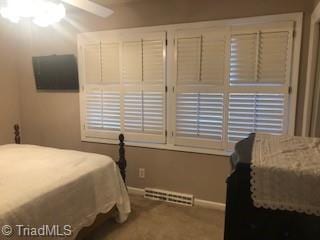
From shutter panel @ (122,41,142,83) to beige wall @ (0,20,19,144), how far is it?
191 centimetres

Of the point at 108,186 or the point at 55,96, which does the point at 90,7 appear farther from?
the point at 55,96

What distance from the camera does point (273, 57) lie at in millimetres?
2682

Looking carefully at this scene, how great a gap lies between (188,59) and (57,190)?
1940 millimetres

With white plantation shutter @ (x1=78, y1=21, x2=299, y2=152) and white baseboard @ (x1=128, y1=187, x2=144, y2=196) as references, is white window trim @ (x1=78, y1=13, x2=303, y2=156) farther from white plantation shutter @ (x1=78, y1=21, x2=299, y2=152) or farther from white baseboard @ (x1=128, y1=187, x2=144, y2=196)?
white baseboard @ (x1=128, y1=187, x2=144, y2=196)

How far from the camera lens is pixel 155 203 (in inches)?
129

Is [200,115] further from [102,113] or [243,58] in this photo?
[102,113]

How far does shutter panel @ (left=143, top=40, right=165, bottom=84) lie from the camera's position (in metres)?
3.19

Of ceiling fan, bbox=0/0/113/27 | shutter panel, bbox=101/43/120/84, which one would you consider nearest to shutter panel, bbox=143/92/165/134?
shutter panel, bbox=101/43/120/84

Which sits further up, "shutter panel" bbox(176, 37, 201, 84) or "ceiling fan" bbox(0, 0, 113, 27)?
"ceiling fan" bbox(0, 0, 113, 27)

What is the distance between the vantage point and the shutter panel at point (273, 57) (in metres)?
2.64

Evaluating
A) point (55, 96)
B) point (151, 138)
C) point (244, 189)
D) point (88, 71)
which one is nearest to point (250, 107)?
point (151, 138)

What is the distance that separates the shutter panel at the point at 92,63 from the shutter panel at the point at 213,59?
140 cm

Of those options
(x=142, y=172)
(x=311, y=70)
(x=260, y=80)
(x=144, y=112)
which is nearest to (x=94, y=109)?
(x=144, y=112)

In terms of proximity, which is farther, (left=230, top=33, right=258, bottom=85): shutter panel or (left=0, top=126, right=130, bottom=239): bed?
(left=230, top=33, right=258, bottom=85): shutter panel
